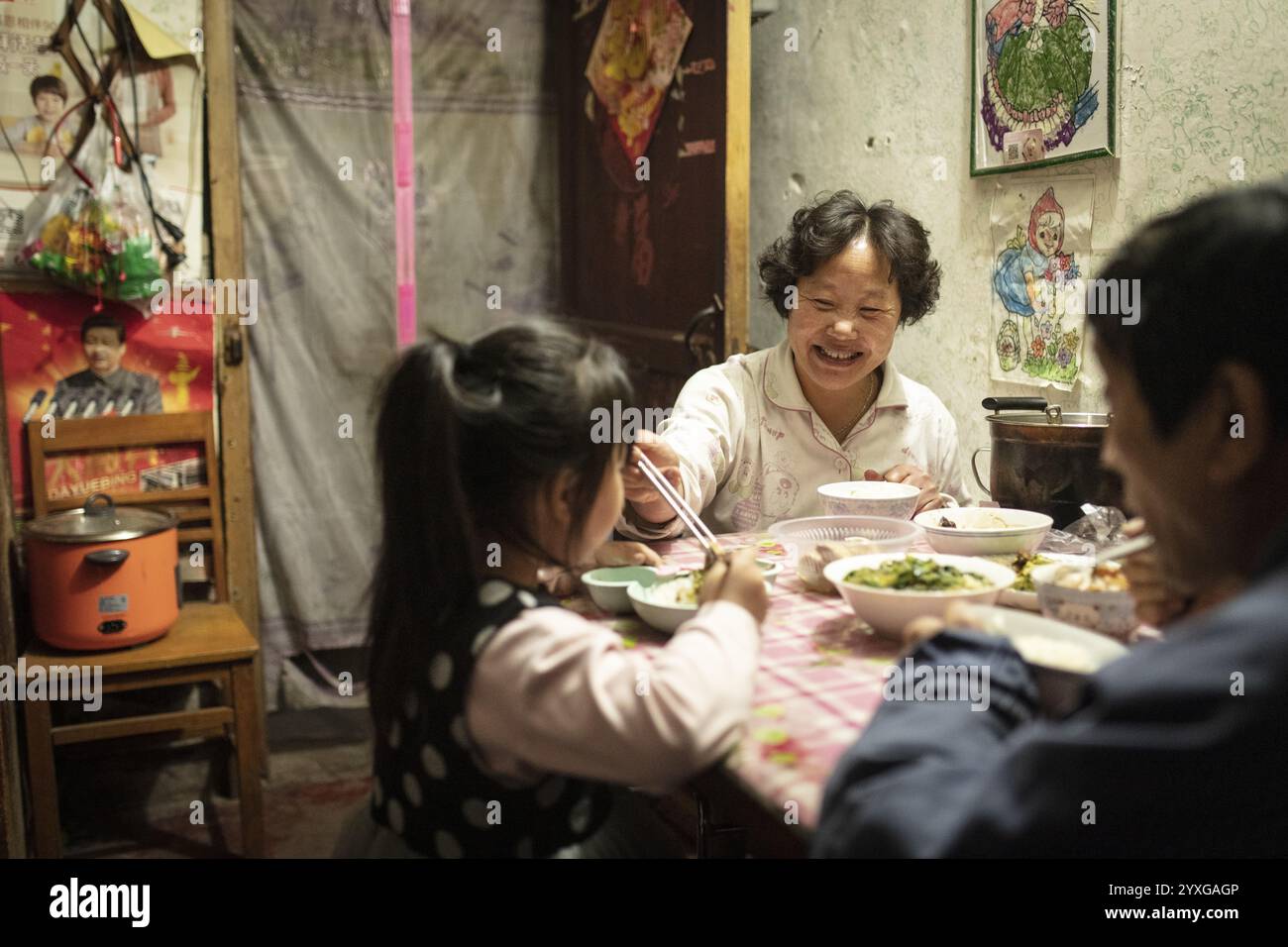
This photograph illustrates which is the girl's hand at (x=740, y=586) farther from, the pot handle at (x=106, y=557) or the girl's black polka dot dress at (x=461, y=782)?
the pot handle at (x=106, y=557)

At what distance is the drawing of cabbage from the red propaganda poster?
7.98 ft

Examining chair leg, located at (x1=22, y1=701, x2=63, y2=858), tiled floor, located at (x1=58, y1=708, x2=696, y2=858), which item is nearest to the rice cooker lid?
chair leg, located at (x1=22, y1=701, x2=63, y2=858)

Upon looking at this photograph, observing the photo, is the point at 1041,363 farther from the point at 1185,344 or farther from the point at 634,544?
the point at 1185,344

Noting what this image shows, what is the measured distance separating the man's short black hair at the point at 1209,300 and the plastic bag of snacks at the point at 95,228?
296 centimetres

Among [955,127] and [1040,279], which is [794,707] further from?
[955,127]

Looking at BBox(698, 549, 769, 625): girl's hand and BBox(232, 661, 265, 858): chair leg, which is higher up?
BBox(698, 549, 769, 625): girl's hand

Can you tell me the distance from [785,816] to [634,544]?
0.89 m

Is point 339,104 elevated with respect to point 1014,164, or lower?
elevated

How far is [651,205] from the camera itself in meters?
4.05

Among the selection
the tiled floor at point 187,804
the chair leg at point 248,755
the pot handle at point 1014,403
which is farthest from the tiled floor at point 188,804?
the pot handle at point 1014,403

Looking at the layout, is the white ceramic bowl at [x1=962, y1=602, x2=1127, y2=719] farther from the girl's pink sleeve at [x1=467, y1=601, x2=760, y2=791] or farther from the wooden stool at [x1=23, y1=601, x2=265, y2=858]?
the wooden stool at [x1=23, y1=601, x2=265, y2=858]

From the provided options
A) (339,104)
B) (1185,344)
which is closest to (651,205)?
(339,104)

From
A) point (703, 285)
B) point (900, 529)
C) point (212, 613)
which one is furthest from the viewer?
point (703, 285)

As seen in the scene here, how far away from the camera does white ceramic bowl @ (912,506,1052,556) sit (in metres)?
1.83
